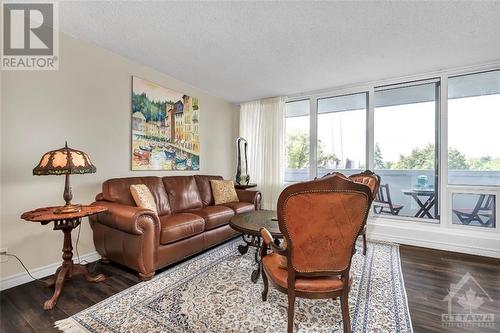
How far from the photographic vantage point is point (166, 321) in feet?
5.55

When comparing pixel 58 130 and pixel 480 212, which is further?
pixel 480 212

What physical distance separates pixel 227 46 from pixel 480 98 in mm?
3636

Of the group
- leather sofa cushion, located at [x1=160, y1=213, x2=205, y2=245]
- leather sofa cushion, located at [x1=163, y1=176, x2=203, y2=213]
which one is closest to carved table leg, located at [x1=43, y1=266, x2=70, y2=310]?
leather sofa cushion, located at [x1=160, y1=213, x2=205, y2=245]

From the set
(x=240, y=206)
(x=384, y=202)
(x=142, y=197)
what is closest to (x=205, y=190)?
(x=240, y=206)

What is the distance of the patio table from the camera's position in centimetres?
364

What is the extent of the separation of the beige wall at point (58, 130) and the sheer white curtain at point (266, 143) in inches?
85.2

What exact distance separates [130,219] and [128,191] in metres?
0.73

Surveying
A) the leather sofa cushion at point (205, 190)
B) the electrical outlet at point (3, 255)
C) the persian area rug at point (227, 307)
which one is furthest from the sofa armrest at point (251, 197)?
the electrical outlet at point (3, 255)

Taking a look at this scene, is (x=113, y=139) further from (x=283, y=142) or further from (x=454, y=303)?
(x=454, y=303)

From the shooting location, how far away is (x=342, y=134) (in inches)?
171

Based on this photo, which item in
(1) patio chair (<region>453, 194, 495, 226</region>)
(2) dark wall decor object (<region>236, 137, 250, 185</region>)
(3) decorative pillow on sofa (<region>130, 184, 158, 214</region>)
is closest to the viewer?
(3) decorative pillow on sofa (<region>130, 184, 158, 214</region>)

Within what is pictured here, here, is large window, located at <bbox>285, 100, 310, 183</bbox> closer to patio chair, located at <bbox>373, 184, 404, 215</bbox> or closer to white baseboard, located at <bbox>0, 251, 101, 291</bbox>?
patio chair, located at <bbox>373, 184, 404, 215</bbox>

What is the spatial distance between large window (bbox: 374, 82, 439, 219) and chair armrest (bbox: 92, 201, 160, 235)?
3.54 m

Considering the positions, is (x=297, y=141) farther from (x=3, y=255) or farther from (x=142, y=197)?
(x=3, y=255)
